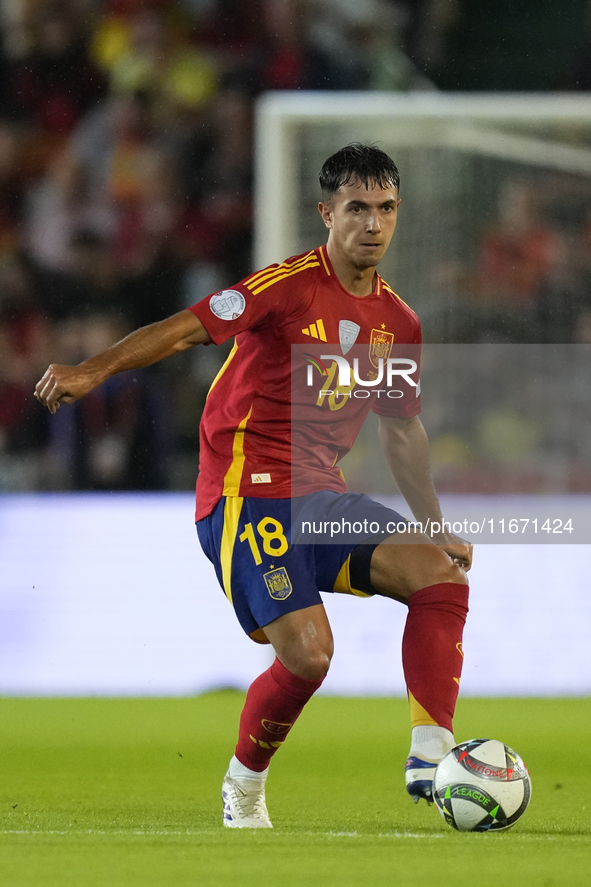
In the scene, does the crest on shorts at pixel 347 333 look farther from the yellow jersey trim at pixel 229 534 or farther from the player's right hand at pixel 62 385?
the player's right hand at pixel 62 385

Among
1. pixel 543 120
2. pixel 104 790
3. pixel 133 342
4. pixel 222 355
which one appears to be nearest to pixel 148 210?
pixel 222 355

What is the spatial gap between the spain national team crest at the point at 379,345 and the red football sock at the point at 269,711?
90cm

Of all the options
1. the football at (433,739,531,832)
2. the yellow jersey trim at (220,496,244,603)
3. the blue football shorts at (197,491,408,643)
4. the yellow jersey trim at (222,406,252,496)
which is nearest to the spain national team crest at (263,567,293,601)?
the blue football shorts at (197,491,408,643)

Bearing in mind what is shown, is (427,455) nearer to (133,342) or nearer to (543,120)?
(133,342)

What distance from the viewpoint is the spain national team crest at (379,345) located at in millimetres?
3773

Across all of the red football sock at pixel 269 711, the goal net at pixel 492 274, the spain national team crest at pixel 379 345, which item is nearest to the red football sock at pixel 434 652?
the red football sock at pixel 269 711

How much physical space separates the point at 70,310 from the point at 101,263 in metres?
0.41

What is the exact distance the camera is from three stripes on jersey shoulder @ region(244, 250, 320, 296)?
11.7ft

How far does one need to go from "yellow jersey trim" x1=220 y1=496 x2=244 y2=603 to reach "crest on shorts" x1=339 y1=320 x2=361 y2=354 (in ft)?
1.70

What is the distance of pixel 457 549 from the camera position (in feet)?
12.1

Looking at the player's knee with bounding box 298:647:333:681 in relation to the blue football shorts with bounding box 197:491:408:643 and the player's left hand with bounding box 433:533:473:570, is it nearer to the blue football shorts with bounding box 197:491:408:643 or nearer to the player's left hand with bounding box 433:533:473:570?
the blue football shorts with bounding box 197:491:408:643

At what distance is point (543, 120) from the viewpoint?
6.34 m

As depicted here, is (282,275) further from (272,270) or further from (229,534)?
(229,534)

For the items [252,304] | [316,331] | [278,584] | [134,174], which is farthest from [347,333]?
[134,174]
